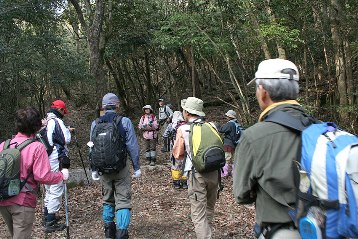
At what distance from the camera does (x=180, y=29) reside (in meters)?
12.1

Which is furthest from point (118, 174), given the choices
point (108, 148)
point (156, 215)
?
point (156, 215)

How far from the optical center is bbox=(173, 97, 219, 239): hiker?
4.78 m

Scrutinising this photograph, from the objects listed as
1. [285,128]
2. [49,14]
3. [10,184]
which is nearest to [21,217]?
[10,184]

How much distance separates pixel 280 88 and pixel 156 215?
5276mm

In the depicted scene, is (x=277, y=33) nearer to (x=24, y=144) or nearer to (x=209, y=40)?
(x=209, y=40)

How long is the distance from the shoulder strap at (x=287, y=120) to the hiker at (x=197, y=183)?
242 centimetres

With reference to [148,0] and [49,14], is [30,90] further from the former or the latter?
[148,0]

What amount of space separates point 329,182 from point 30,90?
15.1m

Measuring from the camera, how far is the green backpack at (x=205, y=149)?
4.50 m

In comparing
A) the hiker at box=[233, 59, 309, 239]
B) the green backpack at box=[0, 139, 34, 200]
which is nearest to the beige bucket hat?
the green backpack at box=[0, 139, 34, 200]

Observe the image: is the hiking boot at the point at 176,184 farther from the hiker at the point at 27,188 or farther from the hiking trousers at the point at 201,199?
the hiker at the point at 27,188

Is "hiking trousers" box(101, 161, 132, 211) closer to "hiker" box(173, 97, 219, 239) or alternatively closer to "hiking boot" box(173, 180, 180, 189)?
"hiker" box(173, 97, 219, 239)

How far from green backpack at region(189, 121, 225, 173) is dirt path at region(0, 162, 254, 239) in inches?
70.6

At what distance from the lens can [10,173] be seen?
11.9 ft
